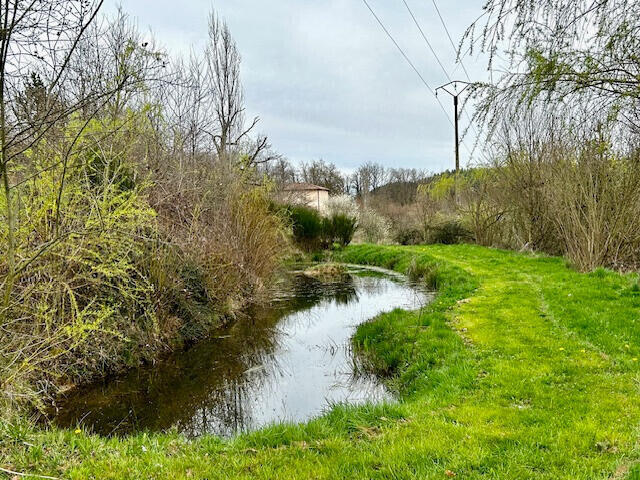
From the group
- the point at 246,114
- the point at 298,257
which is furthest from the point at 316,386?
the point at 246,114

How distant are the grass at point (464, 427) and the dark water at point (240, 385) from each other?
0.79 m

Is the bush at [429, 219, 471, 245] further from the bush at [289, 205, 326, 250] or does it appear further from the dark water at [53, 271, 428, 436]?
the dark water at [53, 271, 428, 436]

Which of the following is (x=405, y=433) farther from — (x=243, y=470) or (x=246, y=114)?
(x=246, y=114)

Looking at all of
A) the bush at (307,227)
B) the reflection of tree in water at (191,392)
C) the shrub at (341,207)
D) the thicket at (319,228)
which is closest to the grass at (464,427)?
the reflection of tree in water at (191,392)

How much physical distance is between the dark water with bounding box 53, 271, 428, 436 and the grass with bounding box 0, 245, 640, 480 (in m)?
0.79

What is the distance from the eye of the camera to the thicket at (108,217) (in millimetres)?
3906

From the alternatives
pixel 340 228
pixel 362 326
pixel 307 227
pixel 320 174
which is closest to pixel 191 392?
pixel 362 326

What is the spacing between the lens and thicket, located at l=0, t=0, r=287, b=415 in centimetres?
391

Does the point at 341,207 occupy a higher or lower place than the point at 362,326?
higher

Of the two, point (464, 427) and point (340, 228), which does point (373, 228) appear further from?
point (464, 427)

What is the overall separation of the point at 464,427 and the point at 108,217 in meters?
4.37

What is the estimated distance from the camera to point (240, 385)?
20.4ft

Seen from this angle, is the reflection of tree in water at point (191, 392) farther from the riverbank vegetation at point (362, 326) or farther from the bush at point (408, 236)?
the bush at point (408, 236)

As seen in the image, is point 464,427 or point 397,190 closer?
point 464,427
